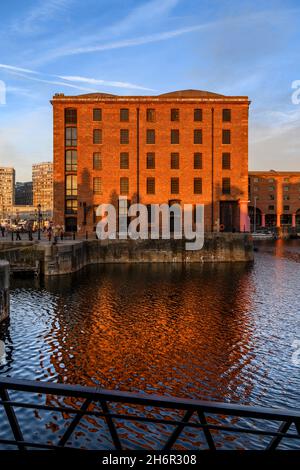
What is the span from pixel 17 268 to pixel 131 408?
2509 centimetres

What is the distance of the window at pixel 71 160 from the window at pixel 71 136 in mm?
924

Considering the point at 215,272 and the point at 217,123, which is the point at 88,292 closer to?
the point at 215,272

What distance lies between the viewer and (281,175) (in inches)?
4269

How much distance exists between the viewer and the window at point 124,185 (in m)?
55.1

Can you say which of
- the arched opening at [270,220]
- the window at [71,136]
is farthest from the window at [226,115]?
the arched opening at [270,220]

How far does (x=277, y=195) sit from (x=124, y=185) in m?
64.3

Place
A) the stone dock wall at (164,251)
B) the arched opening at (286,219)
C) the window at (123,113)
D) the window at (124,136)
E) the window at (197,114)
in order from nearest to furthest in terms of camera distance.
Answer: the stone dock wall at (164,251), the window at (123,113), the window at (124,136), the window at (197,114), the arched opening at (286,219)

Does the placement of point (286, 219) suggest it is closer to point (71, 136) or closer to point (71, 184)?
point (71, 184)

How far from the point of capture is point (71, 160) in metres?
54.9

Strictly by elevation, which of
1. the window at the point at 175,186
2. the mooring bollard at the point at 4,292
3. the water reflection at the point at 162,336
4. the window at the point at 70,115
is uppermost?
the window at the point at 70,115

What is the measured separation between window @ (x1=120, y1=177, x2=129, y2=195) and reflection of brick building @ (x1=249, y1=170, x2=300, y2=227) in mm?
60082

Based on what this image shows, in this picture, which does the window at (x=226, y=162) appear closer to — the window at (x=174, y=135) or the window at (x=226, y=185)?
the window at (x=226, y=185)

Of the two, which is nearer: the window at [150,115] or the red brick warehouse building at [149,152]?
the red brick warehouse building at [149,152]

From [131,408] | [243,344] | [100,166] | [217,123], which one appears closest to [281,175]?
[217,123]
